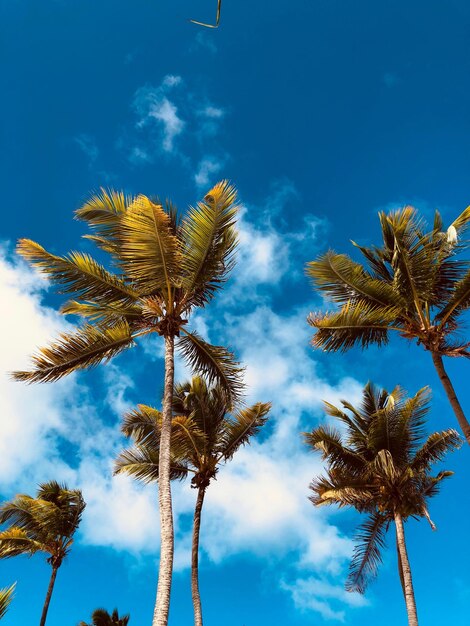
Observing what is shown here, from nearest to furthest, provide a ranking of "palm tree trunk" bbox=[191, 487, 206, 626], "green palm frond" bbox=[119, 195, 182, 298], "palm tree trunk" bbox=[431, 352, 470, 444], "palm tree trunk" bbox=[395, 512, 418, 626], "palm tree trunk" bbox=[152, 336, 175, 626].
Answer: "palm tree trunk" bbox=[152, 336, 175, 626] < "green palm frond" bbox=[119, 195, 182, 298] < "palm tree trunk" bbox=[431, 352, 470, 444] < "palm tree trunk" bbox=[395, 512, 418, 626] < "palm tree trunk" bbox=[191, 487, 206, 626]

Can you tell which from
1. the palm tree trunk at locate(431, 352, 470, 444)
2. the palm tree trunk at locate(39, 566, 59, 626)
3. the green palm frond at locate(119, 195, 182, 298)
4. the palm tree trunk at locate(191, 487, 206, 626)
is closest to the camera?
the green palm frond at locate(119, 195, 182, 298)

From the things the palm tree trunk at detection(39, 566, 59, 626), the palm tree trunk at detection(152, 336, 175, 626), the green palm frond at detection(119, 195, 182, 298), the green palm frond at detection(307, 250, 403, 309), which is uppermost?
the green palm frond at detection(307, 250, 403, 309)

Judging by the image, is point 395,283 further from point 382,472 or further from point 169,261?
point 382,472

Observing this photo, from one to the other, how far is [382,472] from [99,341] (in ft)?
36.3

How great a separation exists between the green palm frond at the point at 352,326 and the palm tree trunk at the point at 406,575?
704cm

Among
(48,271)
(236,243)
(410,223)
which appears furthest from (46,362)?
(410,223)

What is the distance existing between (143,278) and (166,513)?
4.97m

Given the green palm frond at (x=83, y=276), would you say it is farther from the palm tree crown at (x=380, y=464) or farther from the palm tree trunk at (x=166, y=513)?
the palm tree crown at (x=380, y=464)

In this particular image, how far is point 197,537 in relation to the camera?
57.8 feet

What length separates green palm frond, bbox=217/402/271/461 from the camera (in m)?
18.4

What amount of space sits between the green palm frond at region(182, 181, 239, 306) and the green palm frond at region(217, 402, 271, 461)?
6915mm

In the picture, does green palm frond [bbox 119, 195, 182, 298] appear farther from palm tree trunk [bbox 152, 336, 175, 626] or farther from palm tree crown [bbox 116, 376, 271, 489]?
palm tree crown [bbox 116, 376, 271, 489]

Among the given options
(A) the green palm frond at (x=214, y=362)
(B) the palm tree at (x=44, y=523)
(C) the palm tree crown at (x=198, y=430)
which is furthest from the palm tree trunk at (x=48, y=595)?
(A) the green palm frond at (x=214, y=362)

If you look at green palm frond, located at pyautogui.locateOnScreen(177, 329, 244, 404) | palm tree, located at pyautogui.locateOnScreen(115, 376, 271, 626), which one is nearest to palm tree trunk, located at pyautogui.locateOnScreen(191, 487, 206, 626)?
palm tree, located at pyautogui.locateOnScreen(115, 376, 271, 626)
